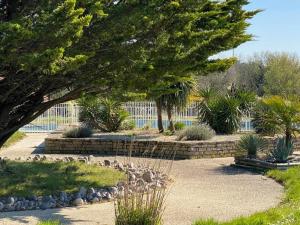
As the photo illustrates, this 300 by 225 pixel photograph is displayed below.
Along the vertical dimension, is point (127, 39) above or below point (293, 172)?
above

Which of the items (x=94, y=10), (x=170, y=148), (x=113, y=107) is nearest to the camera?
(x=94, y=10)

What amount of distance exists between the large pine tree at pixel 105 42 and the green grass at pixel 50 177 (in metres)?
0.97

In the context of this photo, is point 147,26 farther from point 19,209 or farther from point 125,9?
point 19,209

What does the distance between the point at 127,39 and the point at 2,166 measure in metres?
4.17

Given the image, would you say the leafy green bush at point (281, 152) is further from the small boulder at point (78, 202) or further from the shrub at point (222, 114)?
the shrub at point (222, 114)

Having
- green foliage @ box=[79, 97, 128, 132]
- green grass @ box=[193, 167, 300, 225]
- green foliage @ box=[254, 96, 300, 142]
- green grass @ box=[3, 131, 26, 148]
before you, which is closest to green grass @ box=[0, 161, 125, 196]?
green grass @ box=[193, 167, 300, 225]

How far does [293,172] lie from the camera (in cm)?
1277

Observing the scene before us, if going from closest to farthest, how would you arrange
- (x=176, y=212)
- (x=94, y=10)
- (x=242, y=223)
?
(x=242, y=223) < (x=94, y=10) < (x=176, y=212)

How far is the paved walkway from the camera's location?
8828mm

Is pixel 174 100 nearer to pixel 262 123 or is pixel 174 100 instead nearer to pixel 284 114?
pixel 262 123

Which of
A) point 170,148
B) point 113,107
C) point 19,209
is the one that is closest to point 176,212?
point 19,209

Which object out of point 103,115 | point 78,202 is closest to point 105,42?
point 78,202

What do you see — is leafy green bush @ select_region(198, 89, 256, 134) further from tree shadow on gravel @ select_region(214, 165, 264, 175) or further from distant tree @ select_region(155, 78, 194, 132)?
tree shadow on gravel @ select_region(214, 165, 264, 175)

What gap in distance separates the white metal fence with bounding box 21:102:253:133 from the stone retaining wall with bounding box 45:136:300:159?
757cm
